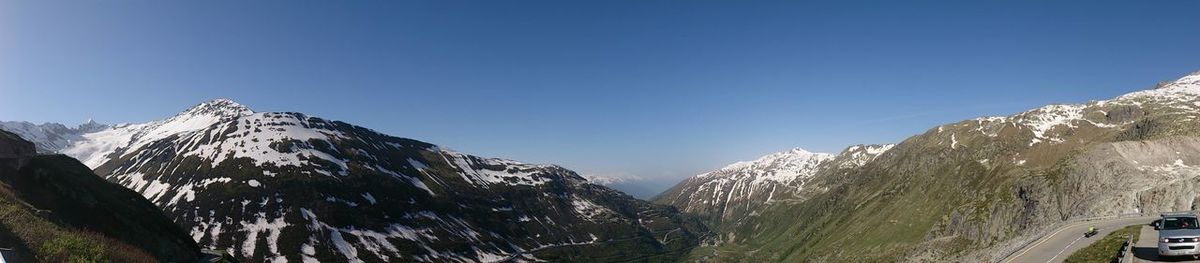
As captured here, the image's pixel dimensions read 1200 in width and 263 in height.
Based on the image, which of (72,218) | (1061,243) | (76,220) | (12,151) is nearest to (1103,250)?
(1061,243)

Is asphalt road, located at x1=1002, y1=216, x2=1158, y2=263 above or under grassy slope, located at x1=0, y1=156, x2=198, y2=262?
under

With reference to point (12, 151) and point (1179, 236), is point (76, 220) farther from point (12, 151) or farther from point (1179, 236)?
point (1179, 236)

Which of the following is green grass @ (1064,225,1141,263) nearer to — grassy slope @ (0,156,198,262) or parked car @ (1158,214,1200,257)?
parked car @ (1158,214,1200,257)

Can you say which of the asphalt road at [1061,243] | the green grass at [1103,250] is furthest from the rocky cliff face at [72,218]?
the asphalt road at [1061,243]

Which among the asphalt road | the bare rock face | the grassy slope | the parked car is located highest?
the bare rock face

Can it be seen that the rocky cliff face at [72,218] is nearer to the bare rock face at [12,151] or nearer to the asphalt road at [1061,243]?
the bare rock face at [12,151]

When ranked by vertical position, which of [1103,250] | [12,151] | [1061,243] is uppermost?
[12,151]

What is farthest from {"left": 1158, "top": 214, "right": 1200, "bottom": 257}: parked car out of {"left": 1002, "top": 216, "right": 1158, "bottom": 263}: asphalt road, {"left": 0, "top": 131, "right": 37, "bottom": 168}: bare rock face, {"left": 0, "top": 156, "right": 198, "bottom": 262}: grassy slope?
{"left": 0, "top": 131, "right": 37, "bottom": 168}: bare rock face

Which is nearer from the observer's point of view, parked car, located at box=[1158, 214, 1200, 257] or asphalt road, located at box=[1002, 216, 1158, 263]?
parked car, located at box=[1158, 214, 1200, 257]
